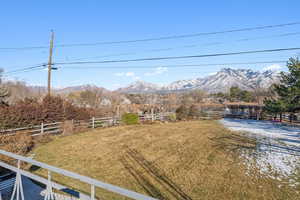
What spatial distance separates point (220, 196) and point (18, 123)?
12.9 m

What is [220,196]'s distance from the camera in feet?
17.2

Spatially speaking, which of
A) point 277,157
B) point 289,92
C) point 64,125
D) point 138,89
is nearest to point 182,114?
point 289,92

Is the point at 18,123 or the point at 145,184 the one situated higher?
the point at 18,123

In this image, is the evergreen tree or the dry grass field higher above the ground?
the evergreen tree

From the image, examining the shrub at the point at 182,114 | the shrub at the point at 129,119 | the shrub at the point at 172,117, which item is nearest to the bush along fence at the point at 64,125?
the shrub at the point at 129,119

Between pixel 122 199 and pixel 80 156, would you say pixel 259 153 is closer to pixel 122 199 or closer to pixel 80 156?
pixel 122 199

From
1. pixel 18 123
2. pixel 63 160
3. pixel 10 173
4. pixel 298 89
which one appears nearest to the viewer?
pixel 10 173

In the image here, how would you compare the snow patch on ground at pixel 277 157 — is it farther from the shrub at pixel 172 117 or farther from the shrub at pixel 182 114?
the shrub at pixel 182 114

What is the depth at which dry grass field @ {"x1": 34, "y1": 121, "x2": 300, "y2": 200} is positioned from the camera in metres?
5.49

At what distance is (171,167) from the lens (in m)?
7.29

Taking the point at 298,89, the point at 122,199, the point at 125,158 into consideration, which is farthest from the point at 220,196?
the point at 298,89

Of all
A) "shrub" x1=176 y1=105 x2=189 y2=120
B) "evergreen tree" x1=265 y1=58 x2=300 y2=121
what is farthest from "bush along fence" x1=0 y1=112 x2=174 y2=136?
"evergreen tree" x1=265 y1=58 x2=300 y2=121

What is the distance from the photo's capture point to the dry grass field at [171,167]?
5.49 m

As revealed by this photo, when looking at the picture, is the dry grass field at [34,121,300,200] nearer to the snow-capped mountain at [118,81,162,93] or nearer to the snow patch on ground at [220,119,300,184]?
the snow patch on ground at [220,119,300,184]
